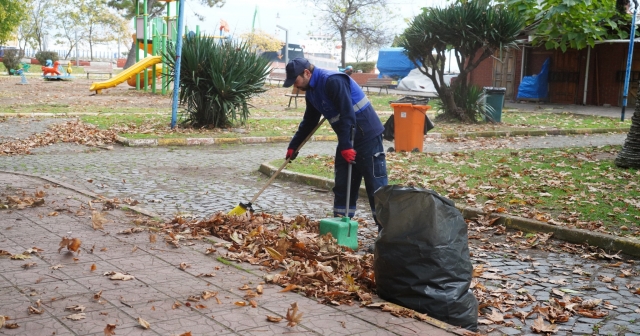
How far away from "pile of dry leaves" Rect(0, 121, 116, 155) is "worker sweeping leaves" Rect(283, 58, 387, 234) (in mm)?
7380

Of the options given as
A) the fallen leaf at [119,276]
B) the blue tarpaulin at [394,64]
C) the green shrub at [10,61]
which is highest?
the blue tarpaulin at [394,64]

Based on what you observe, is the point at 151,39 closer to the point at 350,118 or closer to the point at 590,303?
the point at 350,118

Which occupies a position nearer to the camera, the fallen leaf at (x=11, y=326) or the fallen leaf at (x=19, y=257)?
the fallen leaf at (x=11, y=326)

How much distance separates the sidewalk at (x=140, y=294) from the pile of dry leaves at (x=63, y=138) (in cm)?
629

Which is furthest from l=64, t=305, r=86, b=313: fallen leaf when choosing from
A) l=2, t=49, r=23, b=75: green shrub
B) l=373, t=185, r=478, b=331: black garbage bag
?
l=2, t=49, r=23, b=75: green shrub

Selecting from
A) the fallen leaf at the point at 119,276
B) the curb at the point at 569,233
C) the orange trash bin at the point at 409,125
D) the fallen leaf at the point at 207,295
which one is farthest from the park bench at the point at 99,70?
the fallen leaf at the point at 207,295

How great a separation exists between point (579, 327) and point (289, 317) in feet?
6.13

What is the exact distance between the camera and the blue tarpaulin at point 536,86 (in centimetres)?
2933

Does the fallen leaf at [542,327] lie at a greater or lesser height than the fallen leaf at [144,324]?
lesser

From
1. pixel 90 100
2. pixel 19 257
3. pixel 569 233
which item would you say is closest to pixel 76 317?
pixel 19 257

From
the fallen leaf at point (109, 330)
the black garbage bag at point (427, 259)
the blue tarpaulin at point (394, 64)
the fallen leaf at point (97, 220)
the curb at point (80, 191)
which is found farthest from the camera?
the blue tarpaulin at point (394, 64)

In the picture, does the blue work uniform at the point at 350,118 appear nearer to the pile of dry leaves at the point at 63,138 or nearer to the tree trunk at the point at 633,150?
the tree trunk at the point at 633,150

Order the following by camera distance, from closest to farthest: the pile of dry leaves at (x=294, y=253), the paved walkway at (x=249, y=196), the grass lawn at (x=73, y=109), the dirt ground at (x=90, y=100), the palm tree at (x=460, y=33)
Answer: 1. the pile of dry leaves at (x=294, y=253)
2. the paved walkway at (x=249, y=196)
3. the palm tree at (x=460, y=33)
4. the grass lawn at (x=73, y=109)
5. the dirt ground at (x=90, y=100)

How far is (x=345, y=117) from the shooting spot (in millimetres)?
6008
